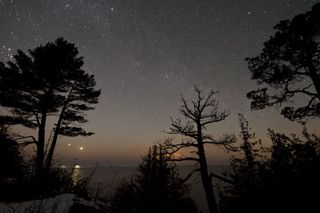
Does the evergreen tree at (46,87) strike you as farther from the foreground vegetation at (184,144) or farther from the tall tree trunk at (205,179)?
the tall tree trunk at (205,179)

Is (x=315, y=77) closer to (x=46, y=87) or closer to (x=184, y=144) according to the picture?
(x=184, y=144)

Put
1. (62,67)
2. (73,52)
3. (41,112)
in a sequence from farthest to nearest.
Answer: (73,52) < (62,67) < (41,112)

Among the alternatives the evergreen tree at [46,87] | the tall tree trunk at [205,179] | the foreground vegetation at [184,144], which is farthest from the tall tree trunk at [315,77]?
the evergreen tree at [46,87]

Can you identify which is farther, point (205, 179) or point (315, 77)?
point (205, 179)

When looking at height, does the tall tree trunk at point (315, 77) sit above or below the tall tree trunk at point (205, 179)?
above

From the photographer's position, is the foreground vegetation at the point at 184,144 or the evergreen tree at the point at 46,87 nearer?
the foreground vegetation at the point at 184,144

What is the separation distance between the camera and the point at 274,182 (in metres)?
5.29

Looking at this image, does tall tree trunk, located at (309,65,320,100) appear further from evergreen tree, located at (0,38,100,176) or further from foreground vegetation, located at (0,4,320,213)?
evergreen tree, located at (0,38,100,176)

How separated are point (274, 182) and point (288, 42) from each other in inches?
313

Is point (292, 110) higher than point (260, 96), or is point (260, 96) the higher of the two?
point (260, 96)

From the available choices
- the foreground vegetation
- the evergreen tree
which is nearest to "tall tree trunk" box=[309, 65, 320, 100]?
the foreground vegetation

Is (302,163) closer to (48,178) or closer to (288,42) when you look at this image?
(288,42)

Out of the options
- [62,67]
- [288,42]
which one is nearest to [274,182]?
[288,42]

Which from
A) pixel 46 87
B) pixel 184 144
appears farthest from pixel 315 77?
pixel 46 87
